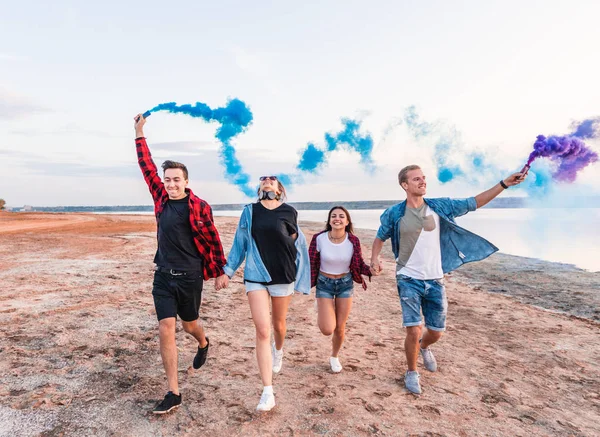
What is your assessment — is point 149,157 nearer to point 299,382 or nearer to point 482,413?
point 299,382

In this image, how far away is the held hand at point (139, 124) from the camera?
4770 mm

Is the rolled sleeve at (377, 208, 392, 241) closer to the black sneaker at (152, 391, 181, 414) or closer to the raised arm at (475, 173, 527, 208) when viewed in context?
the raised arm at (475, 173, 527, 208)

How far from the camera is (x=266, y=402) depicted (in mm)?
3998

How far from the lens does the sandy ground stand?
12.6 ft

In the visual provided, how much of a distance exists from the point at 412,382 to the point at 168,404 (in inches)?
102

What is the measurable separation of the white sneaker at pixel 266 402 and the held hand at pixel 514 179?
11.2 feet

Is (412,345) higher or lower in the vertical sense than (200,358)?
higher

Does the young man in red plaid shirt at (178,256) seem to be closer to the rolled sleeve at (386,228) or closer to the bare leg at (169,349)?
the bare leg at (169,349)

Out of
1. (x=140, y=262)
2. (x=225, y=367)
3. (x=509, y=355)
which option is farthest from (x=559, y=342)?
(x=140, y=262)

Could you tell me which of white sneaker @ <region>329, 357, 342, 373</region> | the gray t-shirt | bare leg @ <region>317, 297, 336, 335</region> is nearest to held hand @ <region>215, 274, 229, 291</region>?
bare leg @ <region>317, 297, 336, 335</region>

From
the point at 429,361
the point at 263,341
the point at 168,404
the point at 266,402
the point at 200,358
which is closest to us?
the point at 168,404

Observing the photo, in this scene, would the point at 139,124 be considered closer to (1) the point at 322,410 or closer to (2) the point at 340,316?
(2) the point at 340,316

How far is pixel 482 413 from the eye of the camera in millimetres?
4164

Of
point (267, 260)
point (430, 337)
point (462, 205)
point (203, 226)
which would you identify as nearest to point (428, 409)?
point (430, 337)
